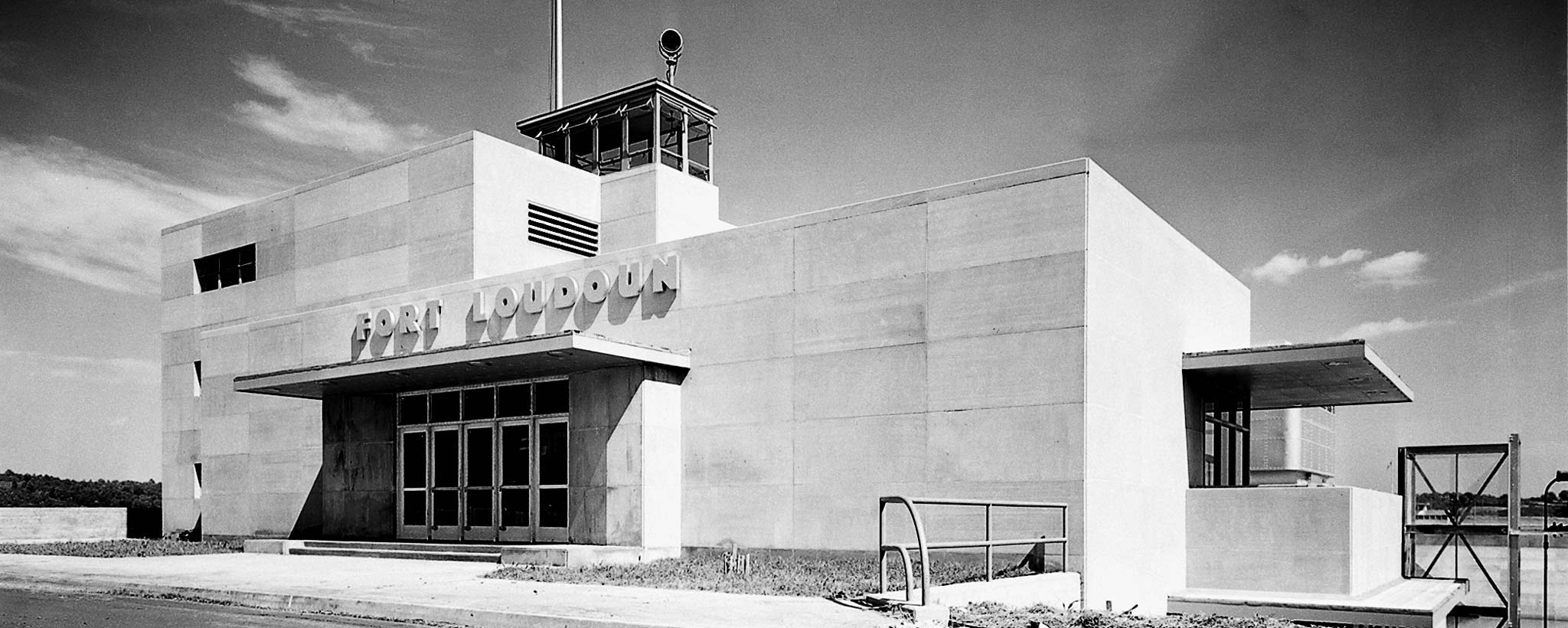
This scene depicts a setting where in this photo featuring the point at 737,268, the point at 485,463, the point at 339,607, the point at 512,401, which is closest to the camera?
the point at 339,607

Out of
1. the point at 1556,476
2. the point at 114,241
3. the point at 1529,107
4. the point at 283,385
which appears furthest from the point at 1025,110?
the point at 114,241

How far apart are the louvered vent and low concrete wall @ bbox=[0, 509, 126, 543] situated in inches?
590

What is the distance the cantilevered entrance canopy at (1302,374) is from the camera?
17531 mm

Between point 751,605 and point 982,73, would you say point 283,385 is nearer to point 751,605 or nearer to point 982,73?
point 751,605

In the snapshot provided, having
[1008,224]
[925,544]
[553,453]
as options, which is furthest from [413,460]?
[925,544]

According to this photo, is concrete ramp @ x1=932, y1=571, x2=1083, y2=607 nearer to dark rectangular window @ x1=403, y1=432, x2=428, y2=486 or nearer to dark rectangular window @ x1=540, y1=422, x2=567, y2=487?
dark rectangular window @ x1=540, y1=422, x2=567, y2=487

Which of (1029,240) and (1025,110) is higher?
(1025,110)

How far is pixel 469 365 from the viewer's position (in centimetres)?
1919

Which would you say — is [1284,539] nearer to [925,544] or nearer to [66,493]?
[925,544]

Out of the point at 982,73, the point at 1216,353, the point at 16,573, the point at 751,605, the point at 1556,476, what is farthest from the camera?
the point at 982,73

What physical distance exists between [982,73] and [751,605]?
17.9 meters

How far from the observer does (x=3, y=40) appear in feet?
92.6

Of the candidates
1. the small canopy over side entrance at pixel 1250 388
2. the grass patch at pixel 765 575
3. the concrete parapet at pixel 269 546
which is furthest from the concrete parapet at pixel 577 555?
the small canopy over side entrance at pixel 1250 388

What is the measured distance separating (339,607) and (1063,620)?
7.42m
